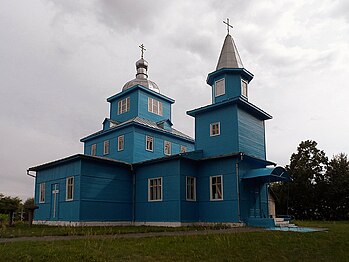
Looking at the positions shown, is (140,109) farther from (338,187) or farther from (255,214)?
(338,187)

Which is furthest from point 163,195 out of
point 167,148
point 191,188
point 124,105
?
point 124,105

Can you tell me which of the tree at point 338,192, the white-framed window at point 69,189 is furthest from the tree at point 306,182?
the white-framed window at point 69,189

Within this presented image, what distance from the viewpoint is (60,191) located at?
79.8 ft

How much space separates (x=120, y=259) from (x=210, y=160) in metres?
14.3

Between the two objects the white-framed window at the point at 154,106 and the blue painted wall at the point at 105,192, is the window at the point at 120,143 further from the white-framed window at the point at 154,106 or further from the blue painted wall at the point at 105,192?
the white-framed window at the point at 154,106

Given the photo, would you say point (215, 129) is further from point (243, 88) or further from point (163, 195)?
point (163, 195)

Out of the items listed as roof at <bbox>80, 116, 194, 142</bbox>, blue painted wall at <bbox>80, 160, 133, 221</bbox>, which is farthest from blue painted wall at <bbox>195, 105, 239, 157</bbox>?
blue painted wall at <bbox>80, 160, 133, 221</bbox>

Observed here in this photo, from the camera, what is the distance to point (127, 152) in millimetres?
27000

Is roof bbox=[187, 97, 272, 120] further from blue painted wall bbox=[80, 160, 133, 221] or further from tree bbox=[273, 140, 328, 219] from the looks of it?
tree bbox=[273, 140, 328, 219]

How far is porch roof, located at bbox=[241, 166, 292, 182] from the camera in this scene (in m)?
20.2

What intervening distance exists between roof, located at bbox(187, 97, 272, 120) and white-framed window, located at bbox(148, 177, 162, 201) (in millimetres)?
5058

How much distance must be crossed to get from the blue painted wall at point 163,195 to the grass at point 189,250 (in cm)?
955

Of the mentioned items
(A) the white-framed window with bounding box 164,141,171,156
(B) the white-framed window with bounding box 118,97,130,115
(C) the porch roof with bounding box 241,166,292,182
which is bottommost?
(C) the porch roof with bounding box 241,166,292,182

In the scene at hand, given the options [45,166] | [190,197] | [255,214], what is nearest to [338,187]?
[255,214]
